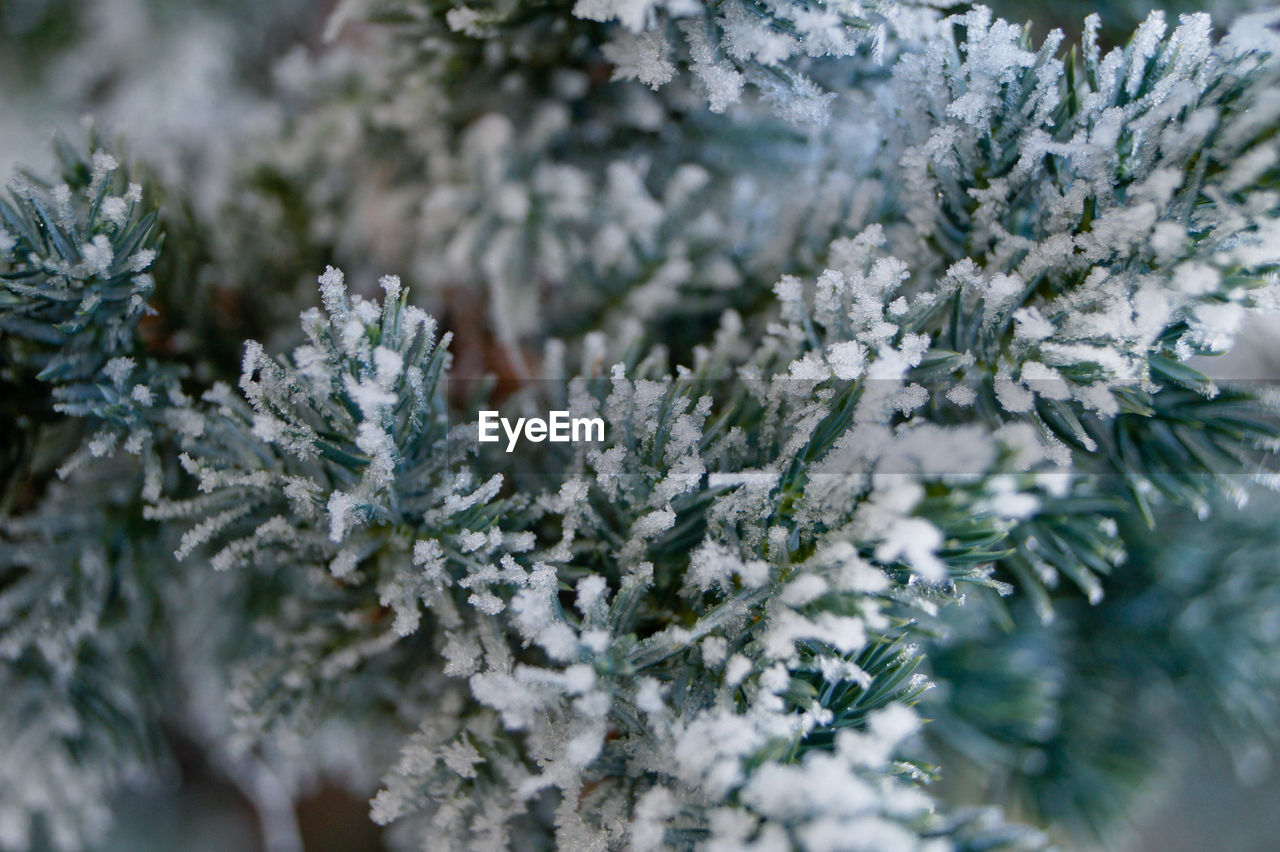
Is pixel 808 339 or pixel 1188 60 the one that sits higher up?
pixel 1188 60

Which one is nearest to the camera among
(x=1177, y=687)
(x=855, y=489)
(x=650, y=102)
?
(x=855, y=489)

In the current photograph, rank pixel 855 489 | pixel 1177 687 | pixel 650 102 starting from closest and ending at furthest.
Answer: pixel 855 489
pixel 650 102
pixel 1177 687

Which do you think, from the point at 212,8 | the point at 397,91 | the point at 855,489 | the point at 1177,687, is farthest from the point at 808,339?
the point at 212,8

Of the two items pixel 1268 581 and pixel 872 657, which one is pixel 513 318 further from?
pixel 1268 581

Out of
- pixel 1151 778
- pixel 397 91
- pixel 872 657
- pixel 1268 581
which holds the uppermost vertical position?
pixel 397 91

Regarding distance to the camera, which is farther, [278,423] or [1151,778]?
[1151,778]

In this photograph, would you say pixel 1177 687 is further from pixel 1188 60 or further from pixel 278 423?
A: pixel 278 423

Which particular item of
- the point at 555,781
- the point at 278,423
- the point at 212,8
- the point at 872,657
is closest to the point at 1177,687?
the point at 872,657
